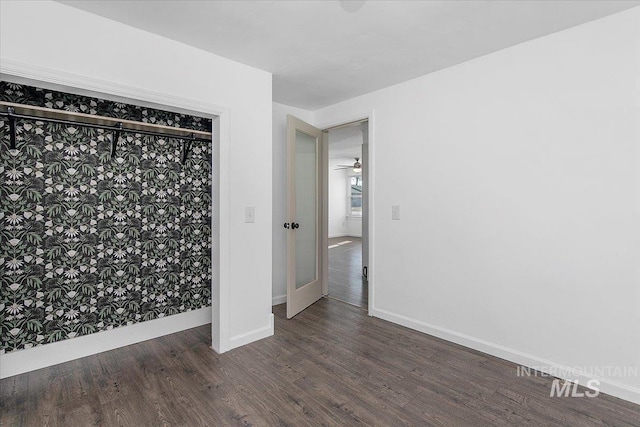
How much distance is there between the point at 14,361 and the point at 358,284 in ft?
12.5

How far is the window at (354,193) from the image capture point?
37.3ft

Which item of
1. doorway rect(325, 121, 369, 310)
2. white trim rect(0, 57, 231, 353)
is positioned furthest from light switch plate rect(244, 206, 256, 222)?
doorway rect(325, 121, 369, 310)

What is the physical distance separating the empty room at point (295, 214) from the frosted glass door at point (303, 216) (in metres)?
0.06

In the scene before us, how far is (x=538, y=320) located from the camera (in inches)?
94.8

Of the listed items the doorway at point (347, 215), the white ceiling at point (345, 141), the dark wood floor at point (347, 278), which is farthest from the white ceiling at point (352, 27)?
the dark wood floor at point (347, 278)

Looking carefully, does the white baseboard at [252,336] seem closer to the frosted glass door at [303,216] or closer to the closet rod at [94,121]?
the frosted glass door at [303,216]

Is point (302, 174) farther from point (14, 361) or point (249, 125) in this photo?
point (14, 361)

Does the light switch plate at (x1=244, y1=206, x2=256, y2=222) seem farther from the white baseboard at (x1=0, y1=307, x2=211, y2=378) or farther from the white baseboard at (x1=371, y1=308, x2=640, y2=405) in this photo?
the white baseboard at (x1=371, y1=308, x2=640, y2=405)

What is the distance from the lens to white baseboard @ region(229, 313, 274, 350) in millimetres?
2771

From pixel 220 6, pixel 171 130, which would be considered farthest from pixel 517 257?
pixel 171 130

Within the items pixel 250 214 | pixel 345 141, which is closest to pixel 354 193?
pixel 345 141

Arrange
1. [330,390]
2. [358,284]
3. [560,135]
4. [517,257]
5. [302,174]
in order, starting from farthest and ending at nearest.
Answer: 1. [358,284]
2. [302,174]
3. [517,257]
4. [560,135]
5. [330,390]

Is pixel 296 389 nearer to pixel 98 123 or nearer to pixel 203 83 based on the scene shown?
pixel 203 83

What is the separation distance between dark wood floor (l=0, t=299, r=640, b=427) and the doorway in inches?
54.8
